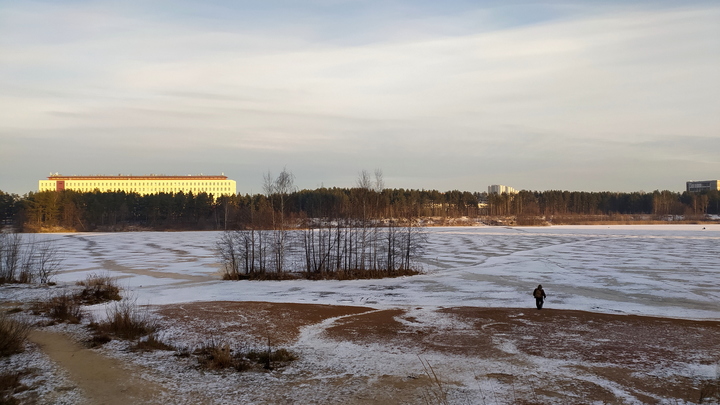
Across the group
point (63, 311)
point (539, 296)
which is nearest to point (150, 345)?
point (63, 311)

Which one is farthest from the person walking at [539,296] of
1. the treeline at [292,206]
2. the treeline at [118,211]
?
the treeline at [118,211]

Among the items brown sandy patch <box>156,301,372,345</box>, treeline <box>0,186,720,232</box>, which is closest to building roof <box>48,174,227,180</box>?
treeline <box>0,186,720,232</box>

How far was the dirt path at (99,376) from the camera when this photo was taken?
7.27 m

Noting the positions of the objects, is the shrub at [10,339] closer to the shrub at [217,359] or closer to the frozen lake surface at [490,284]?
the shrub at [217,359]

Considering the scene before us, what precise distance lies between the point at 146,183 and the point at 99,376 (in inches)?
7299

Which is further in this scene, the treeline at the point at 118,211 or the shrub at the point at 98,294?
the treeline at the point at 118,211

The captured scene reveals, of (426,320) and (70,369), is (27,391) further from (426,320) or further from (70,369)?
(426,320)

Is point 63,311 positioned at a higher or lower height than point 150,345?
→ higher

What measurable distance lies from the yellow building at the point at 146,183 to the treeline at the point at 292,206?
78.2 m

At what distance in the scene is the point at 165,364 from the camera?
8945 mm

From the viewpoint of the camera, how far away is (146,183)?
178000 mm

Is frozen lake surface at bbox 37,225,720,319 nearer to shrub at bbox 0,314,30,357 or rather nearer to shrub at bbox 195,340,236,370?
shrub at bbox 0,314,30,357

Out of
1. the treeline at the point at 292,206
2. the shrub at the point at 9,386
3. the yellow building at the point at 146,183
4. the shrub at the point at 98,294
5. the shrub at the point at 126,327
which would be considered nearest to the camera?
the shrub at the point at 9,386

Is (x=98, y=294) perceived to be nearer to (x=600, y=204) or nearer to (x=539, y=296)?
(x=539, y=296)
